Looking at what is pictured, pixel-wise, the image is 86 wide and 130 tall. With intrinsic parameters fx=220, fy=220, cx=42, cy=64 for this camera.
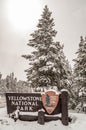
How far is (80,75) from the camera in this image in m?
21.7

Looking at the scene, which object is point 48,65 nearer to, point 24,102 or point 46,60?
point 46,60

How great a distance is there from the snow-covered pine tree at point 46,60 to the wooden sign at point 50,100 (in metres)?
3.86

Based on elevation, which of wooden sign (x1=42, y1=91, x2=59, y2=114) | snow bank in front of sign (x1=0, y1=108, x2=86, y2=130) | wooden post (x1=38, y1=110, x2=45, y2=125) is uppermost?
wooden sign (x1=42, y1=91, x2=59, y2=114)

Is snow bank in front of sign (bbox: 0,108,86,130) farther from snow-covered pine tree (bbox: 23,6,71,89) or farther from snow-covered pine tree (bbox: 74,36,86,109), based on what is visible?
snow-covered pine tree (bbox: 74,36,86,109)

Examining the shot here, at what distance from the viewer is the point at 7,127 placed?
14000 mm

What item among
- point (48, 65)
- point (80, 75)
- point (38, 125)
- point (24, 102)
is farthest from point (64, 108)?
point (80, 75)

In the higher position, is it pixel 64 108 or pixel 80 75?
pixel 80 75

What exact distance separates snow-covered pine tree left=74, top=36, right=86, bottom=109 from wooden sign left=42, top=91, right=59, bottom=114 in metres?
6.25

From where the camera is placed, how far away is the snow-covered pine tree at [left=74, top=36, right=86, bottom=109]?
68.8 ft

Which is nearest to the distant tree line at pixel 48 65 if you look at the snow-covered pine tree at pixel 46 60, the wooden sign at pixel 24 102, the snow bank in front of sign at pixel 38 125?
the snow-covered pine tree at pixel 46 60

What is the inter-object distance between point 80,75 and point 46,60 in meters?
4.28

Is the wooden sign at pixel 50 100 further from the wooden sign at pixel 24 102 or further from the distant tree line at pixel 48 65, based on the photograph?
the distant tree line at pixel 48 65

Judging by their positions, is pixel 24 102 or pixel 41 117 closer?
pixel 41 117

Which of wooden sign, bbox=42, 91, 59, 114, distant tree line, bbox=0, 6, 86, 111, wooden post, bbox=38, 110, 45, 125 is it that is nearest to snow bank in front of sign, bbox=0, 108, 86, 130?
wooden post, bbox=38, 110, 45, 125
